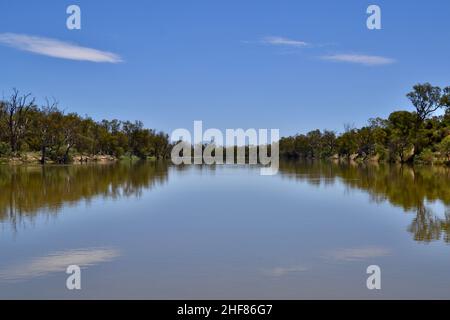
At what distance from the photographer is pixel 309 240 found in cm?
1573

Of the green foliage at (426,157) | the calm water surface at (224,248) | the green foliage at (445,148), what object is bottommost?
the calm water surface at (224,248)

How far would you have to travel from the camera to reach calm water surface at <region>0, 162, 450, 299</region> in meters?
10.6

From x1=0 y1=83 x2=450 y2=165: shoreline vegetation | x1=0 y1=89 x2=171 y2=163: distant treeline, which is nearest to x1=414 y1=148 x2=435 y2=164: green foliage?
x1=0 y1=83 x2=450 y2=165: shoreline vegetation

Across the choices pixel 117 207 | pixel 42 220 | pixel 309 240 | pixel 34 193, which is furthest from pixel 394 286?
pixel 34 193

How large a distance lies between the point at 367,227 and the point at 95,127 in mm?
109280

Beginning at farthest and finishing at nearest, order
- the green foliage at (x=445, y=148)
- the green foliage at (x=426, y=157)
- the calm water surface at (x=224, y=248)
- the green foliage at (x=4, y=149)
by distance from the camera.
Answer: the green foliage at (x=426, y=157)
the green foliage at (x=4, y=149)
the green foliage at (x=445, y=148)
the calm water surface at (x=224, y=248)

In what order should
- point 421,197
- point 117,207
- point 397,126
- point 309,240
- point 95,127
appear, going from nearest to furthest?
point 309,240
point 117,207
point 421,197
point 397,126
point 95,127

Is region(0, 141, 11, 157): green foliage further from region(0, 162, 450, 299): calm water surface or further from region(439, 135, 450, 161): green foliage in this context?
region(439, 135, 450, 161): green foliage

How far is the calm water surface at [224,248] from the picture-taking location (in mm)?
10577

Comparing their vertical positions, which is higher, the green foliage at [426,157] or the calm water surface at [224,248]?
the green foliage at [426,157]

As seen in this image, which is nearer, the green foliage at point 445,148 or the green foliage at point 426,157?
the green foliage at point 445,148

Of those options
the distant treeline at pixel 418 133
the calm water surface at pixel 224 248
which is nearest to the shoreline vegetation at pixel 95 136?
the distant treeline at pixel 418 133

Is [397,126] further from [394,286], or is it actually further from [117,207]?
[394,286]

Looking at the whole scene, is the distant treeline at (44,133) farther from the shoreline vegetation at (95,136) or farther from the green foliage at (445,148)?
the green foliage at (445,148)
